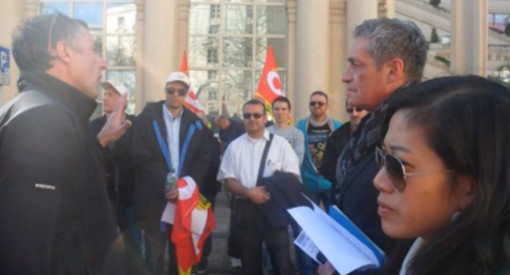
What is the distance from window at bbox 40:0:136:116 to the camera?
16.8 m

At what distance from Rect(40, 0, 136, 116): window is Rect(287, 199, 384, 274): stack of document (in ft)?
48.9

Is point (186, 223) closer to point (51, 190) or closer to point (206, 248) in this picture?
point (206, 248)

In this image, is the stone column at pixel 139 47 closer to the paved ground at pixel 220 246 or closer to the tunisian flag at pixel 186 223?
the paved ground at pixel 220 246

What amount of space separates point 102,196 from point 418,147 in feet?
4.97

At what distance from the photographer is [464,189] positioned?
1.53 metres

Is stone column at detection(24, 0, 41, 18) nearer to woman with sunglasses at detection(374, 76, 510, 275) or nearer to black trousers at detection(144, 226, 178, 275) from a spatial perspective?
black trousers at detection(144, 226, 178, 275)

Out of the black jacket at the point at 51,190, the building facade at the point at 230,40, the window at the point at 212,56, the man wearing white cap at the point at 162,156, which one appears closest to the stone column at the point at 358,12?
the building facade at the point at 230,40

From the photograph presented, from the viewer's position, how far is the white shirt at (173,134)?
21.8 ft

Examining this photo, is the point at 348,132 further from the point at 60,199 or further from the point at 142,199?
the point at 60,199

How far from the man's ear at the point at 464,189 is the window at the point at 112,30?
615 inches

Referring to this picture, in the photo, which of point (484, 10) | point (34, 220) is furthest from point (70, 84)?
point (484, 10)

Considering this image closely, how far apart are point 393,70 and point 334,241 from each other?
→ 3.25 feet

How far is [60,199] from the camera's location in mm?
2475

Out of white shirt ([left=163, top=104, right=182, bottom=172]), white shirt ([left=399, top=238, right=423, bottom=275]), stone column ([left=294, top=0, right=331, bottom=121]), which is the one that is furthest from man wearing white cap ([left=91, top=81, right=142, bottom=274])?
stone column ([left=294, top=0, right=331, bottom=121])
